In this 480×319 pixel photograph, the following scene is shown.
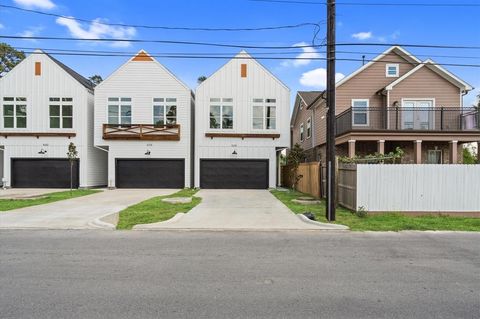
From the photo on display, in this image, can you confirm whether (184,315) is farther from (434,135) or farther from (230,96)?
(230,96)

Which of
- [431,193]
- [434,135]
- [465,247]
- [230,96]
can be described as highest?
A: [230,96]

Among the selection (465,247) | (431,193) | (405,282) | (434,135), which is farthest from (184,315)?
(434,135)

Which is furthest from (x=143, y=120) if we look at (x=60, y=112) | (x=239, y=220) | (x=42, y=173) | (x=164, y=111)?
(x=239, y=220)

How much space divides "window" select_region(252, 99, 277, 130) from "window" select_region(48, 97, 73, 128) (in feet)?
41.5

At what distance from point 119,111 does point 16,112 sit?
701 cm

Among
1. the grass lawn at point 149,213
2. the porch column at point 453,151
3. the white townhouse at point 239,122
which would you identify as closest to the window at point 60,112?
the white townhouse at point 239,122

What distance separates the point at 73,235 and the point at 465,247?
29.2 ft

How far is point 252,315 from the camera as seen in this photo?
4020mm

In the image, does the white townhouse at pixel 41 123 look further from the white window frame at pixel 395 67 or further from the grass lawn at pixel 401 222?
the white window frame at pixel 395 67

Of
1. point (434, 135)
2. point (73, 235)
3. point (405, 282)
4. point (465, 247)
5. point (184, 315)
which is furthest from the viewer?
point (434, 135)

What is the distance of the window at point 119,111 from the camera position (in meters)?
24.4

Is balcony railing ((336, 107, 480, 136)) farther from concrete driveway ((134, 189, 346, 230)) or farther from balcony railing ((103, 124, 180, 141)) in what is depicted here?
balcony railing ((103, 124, 180, 141))

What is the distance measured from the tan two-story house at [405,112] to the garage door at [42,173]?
17873 mm

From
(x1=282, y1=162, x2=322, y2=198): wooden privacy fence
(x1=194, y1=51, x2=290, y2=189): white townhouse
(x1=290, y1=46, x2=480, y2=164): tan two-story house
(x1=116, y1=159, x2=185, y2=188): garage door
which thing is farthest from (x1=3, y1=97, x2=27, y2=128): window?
(x1=290, y1=46, x2=480, y2=164): tan two-story house
